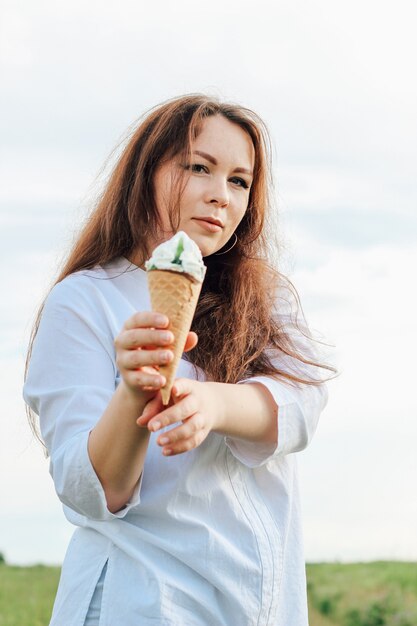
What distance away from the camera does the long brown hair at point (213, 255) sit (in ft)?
9.73

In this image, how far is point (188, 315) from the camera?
2180 millimetres

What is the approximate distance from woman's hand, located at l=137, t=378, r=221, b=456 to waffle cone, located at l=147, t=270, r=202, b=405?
0.04 meters

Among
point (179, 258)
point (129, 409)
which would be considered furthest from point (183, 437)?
point (179, 258)

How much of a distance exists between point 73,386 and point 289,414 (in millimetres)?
667

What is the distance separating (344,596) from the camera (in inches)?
308

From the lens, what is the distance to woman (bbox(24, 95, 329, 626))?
2357mm

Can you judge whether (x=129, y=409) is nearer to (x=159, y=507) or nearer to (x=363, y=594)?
(x=159, y=507)

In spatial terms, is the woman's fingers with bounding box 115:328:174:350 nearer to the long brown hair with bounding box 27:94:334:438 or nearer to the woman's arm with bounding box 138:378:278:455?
the woman's arm with bounding box 138:378:278:455

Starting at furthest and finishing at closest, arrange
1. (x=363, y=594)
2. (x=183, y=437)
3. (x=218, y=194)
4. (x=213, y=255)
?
(x=363, y=594), (x=213, y=255), (x=218, y=194), (x=183, y=437)

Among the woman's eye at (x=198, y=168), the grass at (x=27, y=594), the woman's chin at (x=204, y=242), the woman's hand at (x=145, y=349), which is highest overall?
the woman's eye at (x=198, y=168)

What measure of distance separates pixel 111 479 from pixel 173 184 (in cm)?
103

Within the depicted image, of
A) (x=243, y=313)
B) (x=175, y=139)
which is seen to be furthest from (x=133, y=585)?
(x=175, y=139)

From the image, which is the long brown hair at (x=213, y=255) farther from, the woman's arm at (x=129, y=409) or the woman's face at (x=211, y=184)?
the woman's arm at (x=129, y=409)


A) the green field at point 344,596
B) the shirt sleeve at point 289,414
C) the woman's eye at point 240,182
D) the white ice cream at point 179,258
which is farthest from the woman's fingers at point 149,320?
the green field at point 344,596
